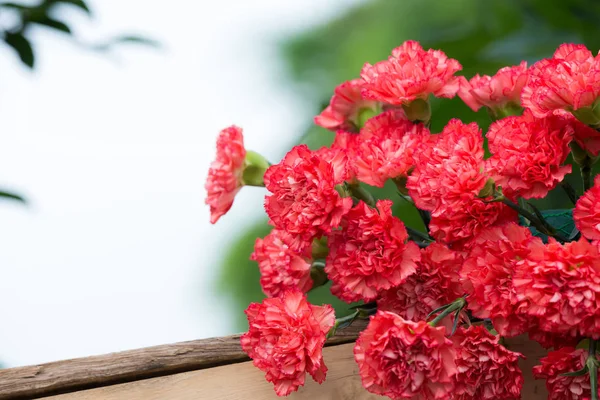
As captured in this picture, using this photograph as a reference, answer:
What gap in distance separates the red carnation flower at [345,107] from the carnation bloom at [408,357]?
28 centimetres

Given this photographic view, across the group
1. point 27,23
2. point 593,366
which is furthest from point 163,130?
point 593,366

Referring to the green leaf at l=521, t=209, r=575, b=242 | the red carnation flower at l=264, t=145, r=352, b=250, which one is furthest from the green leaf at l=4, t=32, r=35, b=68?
the green leaf at l=521, t=209, r=575, b=242

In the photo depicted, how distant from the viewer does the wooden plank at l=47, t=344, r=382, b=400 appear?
0.69m

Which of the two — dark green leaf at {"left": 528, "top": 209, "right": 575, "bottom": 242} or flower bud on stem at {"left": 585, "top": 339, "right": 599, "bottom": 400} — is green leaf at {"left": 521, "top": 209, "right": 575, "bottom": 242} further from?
flower bud on stem at {"left": 585, "top": 339, "right": 599, "bottom": 400}

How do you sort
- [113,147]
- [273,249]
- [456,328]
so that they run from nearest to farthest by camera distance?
[456,328] → [273,249] → [113,147]

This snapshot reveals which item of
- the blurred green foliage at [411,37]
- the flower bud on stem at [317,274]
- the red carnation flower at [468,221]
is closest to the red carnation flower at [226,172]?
the flower bud on stem at [317,274]

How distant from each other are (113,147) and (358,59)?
1.82 ft

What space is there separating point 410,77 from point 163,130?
2.97ft

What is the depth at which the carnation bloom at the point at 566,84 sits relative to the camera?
0.55 m

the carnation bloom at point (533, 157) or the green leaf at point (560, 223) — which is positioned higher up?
the carnation bloom at point (533, 157)

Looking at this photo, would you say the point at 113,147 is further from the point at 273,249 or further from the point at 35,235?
the point at 273,249

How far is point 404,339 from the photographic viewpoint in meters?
Answer: 0.54

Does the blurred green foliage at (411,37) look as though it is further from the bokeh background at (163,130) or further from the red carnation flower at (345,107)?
the red carnation flower at (345,107)

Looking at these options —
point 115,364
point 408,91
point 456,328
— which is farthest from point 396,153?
point 115,364
